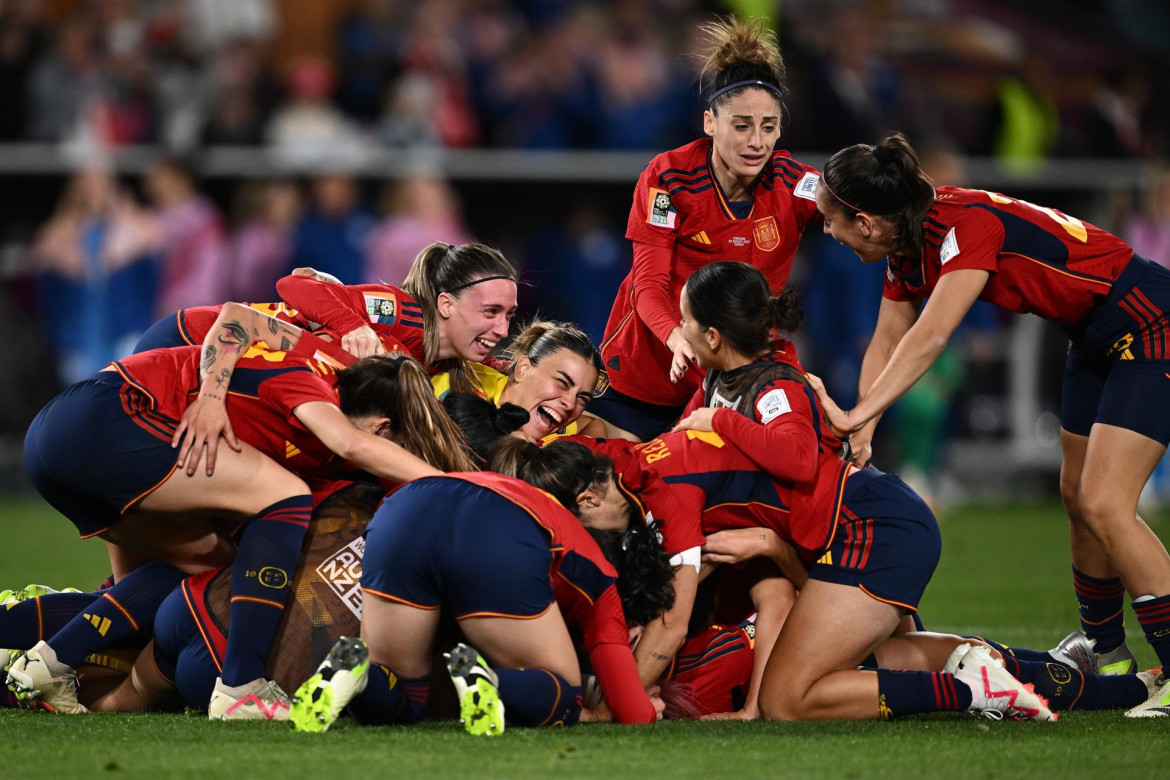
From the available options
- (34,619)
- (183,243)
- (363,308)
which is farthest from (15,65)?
(34,619)

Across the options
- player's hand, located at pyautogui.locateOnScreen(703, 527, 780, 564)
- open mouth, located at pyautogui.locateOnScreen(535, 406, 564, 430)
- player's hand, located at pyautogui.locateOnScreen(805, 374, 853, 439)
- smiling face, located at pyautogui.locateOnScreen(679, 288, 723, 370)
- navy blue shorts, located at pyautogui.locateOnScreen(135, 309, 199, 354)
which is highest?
smiling face, located at pyautogui.locateOnScreen(679, 288, 723, 370)

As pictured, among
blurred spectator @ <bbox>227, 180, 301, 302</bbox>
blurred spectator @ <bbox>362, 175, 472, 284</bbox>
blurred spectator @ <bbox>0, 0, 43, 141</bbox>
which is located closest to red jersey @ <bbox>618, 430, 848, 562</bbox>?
blurred spectator @ <bbox>362, 175, 472, 284</bbox>

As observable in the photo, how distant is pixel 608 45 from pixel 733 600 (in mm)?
9183

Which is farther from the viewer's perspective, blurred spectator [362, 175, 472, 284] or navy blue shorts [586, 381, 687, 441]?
blurred spectator [362, 175, 472, 284]

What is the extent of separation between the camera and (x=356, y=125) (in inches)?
505

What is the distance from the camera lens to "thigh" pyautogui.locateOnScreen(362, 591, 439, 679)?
Result: 13.6ft

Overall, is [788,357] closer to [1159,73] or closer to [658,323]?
[658,323]

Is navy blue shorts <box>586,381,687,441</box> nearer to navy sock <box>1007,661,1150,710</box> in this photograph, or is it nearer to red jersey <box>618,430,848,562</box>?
red jersey <box>618,430,848,562</box>

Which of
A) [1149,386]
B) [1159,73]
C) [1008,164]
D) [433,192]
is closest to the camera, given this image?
[1149,386]

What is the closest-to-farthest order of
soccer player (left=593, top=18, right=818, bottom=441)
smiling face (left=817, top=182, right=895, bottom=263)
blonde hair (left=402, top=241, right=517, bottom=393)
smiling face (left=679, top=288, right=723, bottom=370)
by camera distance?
smiling face (left=679, top=288, right=723, bottom=370) → smiling face (left=817, top=182, right=895, bottom=263) → soccer player (left=593, top=18, right=818, bottom=441) → blonde hair (left=402, top=241, right=517, bottom=393)

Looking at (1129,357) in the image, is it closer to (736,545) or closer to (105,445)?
(736,545)

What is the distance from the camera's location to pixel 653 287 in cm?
575

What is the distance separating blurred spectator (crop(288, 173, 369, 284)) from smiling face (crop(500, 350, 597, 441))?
22.5 feet

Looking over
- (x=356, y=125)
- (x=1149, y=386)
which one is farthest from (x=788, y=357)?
(x=356, y=125)
